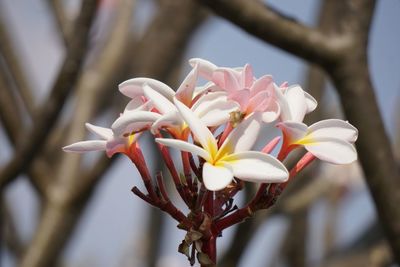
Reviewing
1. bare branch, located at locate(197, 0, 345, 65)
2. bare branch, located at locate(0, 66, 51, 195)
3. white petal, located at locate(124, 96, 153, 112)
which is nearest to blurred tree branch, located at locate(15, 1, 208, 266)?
bare branch, located at locate(0, 66, 51, 195)

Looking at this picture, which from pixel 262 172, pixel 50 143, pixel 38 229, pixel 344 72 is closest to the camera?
pixel 262 172

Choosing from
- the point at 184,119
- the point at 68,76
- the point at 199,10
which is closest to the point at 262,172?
the point at 184,119

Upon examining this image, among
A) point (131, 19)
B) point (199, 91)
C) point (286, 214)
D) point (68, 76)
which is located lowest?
point (286, 214)

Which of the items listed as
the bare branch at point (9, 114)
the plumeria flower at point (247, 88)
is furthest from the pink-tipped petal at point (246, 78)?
the bare branch at point (9, 114)

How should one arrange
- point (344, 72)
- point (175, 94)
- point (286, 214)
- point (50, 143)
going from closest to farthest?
point (175, 94) → point (344, 72) → point (286, 214) → point (50, 143)

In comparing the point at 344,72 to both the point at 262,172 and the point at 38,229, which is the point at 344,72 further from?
the point at 38,229

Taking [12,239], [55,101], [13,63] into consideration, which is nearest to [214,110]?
[55,101]

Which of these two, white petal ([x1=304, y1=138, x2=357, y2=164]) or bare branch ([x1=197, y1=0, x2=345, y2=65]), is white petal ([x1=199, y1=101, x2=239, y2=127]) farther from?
bare branch ([x1=197, y1=0, x2=345, y2=65])

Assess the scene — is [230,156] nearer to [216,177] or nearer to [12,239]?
[216,177]
